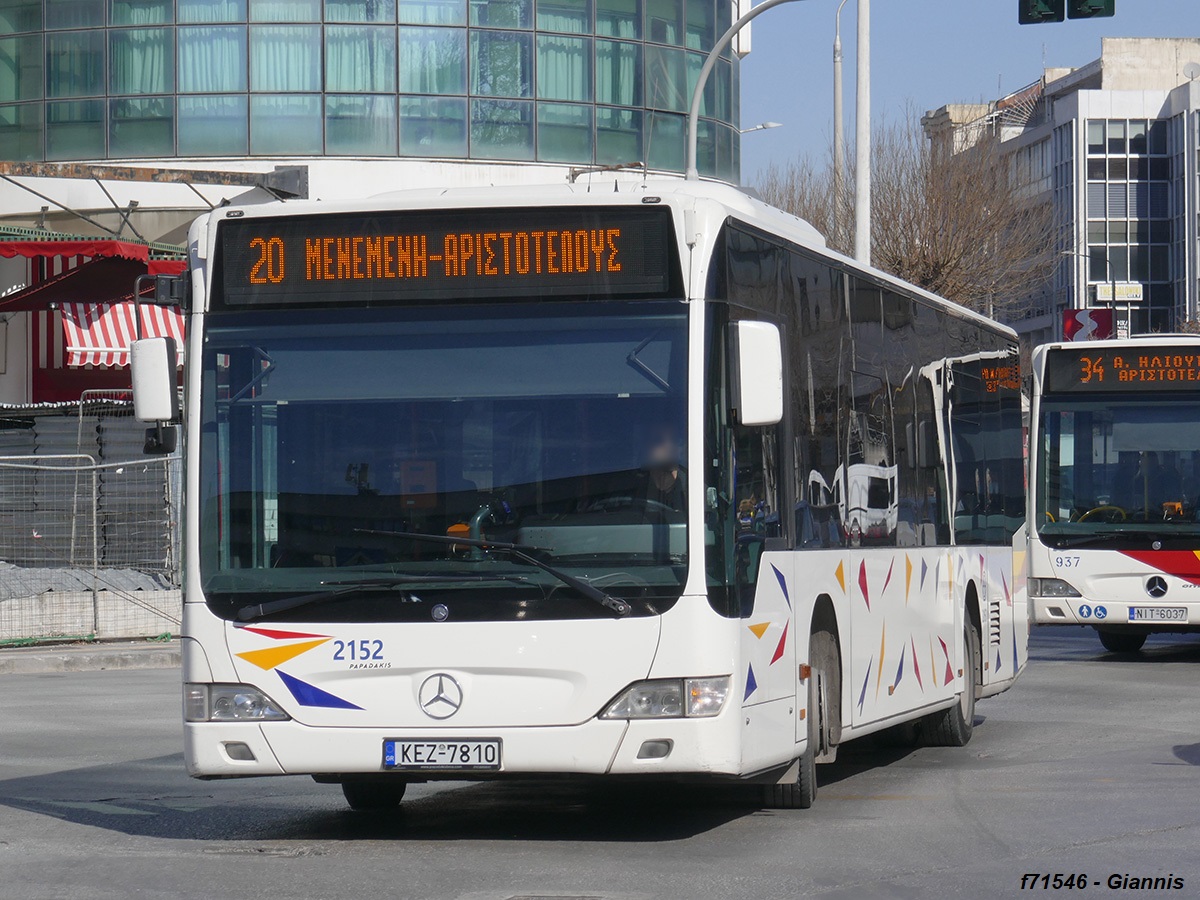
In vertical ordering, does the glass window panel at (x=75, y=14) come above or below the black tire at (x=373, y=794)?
above

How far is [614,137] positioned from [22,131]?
11169 mm

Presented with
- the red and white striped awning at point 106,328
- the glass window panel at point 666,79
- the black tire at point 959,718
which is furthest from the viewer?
the glass window panel at point 666,79

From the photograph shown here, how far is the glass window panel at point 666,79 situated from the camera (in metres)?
41.2

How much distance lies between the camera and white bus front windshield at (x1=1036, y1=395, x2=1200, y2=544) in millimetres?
20688

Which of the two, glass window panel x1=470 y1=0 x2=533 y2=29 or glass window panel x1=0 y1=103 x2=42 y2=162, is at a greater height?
glass window panel x1=470 y1=0 x2=533 y2=29

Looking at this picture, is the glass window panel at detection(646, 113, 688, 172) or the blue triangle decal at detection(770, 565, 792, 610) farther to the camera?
the glass window panel at detection(646, 113, 688, 172)

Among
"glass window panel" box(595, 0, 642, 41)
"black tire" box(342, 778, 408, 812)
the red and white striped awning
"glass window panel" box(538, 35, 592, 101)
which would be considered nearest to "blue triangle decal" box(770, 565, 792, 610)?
"black tire" box(342, 778, 408, 812)

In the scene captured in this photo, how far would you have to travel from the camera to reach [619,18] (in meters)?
40.8

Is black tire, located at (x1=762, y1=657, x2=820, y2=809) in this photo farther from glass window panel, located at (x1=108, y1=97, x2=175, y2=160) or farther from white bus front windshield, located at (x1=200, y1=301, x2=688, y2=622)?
glass window panel, located at (x1=108, y1=97, x2=175, y2=160)

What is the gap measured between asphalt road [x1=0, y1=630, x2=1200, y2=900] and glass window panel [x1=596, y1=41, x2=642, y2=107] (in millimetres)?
27892

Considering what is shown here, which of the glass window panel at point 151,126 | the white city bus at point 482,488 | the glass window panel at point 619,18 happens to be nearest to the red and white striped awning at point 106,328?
the glass window panel at point 151,126

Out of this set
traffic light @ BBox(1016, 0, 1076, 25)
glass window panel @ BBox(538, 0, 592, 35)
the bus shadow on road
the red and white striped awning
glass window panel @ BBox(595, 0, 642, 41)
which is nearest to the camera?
the bus shadow on road

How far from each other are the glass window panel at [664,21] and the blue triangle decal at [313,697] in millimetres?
33748

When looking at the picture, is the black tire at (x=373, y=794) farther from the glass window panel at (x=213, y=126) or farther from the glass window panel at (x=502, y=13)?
the glass window panel at (x=502, y=13)
